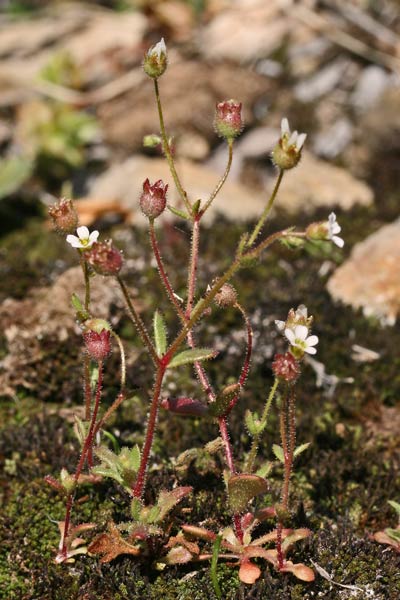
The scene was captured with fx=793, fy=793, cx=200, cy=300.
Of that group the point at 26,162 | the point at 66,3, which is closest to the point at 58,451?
the point at 26,162

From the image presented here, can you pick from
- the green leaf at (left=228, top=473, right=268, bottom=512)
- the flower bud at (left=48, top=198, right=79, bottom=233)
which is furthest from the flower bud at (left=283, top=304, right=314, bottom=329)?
the flower bud at (left=48, top=198, right=79, bottom=233)

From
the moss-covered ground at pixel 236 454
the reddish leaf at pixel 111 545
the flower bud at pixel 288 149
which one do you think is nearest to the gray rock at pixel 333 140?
the moss-covered ground at pixel 236 454

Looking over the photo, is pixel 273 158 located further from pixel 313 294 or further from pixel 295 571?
pixel 313 294

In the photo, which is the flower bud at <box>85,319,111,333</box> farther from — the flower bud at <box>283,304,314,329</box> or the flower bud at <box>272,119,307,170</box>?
the flower bud at <box>272,119,307,170</box>

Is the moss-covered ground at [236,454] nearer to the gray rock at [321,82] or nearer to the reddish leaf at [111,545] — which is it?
the reddish leaf at [111,545]

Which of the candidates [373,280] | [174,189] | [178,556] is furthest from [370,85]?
[178,556]
